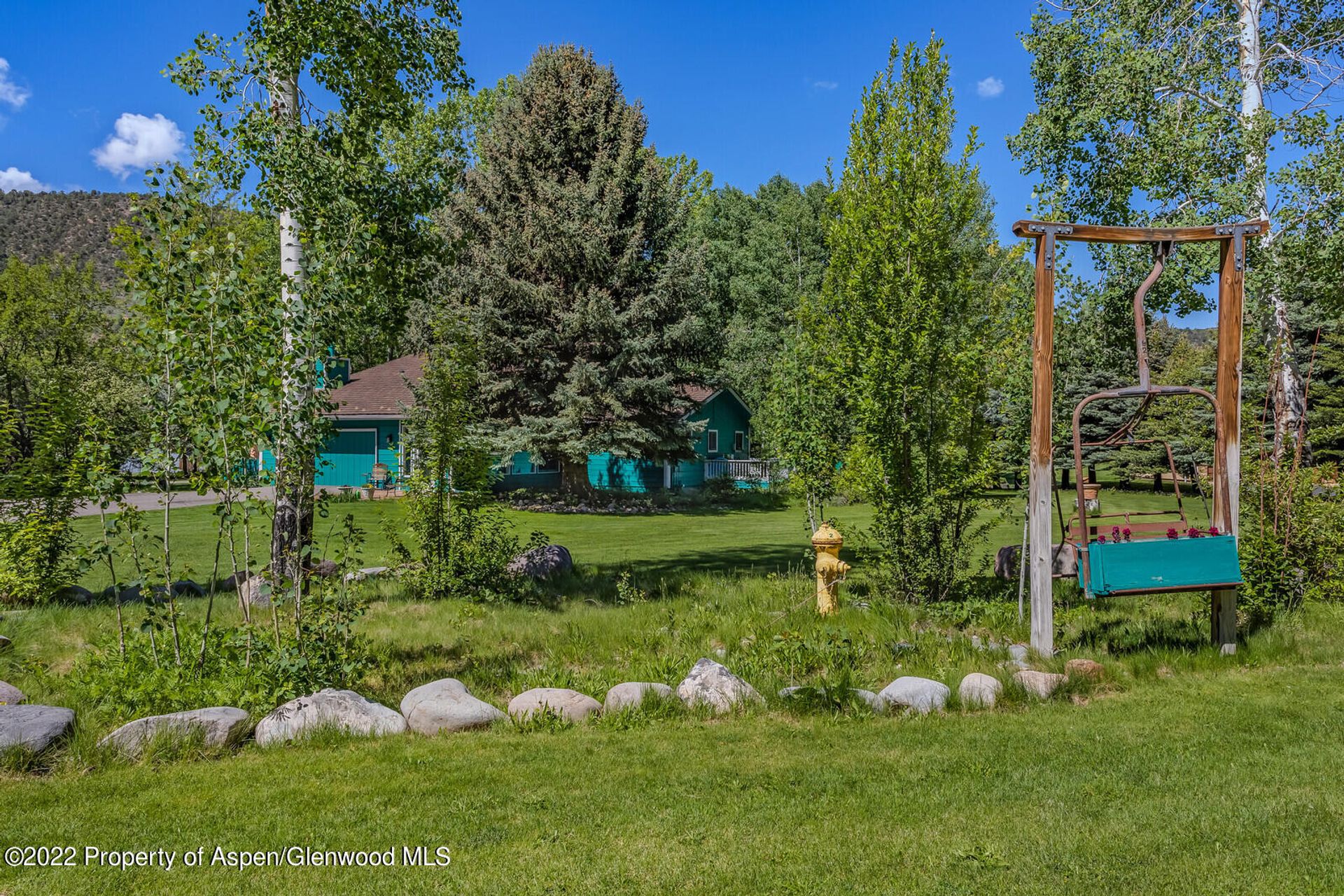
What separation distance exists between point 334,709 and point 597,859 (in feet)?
8.31

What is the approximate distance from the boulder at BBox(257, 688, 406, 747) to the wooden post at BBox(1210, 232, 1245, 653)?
677 centimetres

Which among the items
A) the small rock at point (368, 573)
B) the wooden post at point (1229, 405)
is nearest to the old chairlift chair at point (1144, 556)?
the wooden post at point (1229, 405)

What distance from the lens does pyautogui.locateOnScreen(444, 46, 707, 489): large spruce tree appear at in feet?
76.3

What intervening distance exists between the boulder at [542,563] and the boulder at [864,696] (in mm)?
5149

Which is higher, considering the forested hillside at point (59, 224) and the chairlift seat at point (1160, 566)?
the forested hillside at point (59, 224)

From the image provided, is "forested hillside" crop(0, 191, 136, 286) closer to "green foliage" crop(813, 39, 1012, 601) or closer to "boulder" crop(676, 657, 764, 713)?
"green foliage" crop(813, 39, 1012, 601)

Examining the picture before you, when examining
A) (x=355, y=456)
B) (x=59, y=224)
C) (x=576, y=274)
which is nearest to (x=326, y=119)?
(x=576, y=274)

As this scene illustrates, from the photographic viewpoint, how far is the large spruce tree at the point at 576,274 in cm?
2327

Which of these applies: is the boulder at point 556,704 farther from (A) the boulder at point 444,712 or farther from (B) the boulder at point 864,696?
(B) the boulder at point 864,696

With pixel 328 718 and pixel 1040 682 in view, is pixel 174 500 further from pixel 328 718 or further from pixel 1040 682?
pixel 1040 682

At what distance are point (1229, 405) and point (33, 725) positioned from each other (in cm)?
895

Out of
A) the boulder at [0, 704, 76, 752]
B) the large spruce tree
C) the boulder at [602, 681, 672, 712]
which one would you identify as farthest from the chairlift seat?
the large spruce tree

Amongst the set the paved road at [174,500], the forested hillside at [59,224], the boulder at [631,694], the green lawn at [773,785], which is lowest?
the green lawn at [773,785]

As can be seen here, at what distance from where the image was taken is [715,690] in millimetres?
6074
